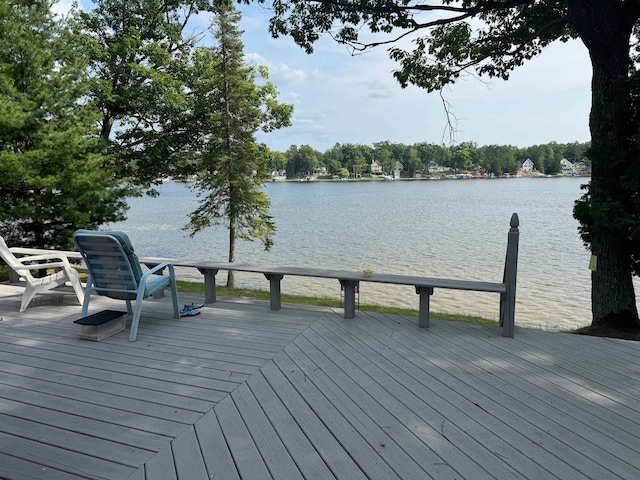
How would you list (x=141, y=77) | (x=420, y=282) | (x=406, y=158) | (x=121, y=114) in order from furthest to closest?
(x=406, y=158)
(x=121, y=114)
(x=141, y=77)
(x=420, y=282)

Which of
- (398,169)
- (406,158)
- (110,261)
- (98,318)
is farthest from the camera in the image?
(398,169)

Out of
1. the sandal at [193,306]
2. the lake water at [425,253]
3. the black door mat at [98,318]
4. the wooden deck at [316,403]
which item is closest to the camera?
the wooden deck at [316,403]

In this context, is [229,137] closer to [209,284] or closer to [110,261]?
[209,284]

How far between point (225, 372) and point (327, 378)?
2.37 ft

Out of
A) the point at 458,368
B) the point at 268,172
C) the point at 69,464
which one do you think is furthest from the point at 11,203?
the point at 458,368

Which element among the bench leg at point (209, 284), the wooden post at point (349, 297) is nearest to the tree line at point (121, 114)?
the bench leg at point (209, 284)

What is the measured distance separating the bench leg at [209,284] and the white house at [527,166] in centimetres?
9568

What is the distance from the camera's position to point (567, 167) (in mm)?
84625

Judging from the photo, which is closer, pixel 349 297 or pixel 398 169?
pixel 349 297

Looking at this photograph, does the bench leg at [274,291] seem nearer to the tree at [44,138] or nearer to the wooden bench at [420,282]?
the wooden bench at [420,282]

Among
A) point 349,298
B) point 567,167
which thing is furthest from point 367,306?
point 567,167

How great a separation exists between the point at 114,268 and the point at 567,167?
96503 millimetres

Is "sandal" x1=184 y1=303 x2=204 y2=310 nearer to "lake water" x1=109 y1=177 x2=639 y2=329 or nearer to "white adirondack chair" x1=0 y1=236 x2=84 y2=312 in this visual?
"white adirondack chair" x1=0 y1=236 x2=84 y2=312

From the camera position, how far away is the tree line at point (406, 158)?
78375 mm
